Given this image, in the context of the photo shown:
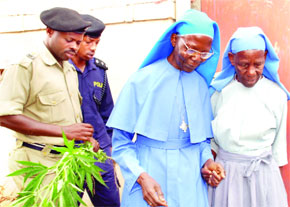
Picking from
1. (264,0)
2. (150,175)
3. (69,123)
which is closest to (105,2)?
(264,0)

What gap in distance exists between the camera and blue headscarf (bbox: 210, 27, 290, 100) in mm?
2715

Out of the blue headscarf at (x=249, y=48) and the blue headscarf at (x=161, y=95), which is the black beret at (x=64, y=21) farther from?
the blue headscarf at (x=249, y=48)

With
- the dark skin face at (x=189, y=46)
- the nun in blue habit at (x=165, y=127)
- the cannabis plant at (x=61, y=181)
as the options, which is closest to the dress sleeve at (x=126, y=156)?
the nun in blue habit at (x=165, y=127)

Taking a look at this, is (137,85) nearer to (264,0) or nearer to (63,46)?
(63,46)

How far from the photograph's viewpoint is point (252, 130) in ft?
8.96

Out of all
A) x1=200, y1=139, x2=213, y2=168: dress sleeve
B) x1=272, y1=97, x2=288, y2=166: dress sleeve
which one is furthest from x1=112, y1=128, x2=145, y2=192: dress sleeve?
x1=272, y1=97, x2=288, y2=166: dress sleeve

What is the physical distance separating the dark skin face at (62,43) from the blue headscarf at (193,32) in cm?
62

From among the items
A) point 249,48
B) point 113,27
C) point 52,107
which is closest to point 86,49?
point 113,27

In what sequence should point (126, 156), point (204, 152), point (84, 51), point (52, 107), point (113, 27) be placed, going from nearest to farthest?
point (126, 156), point (204, 152), point (52, 107), point (84, 51), point (113, 27)

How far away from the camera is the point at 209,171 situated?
2533 mm

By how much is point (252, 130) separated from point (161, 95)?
28.4 inches

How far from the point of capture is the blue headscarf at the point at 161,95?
8.11 feet

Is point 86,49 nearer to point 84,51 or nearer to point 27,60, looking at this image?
point 84,51

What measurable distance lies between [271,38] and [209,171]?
1.89 meters
